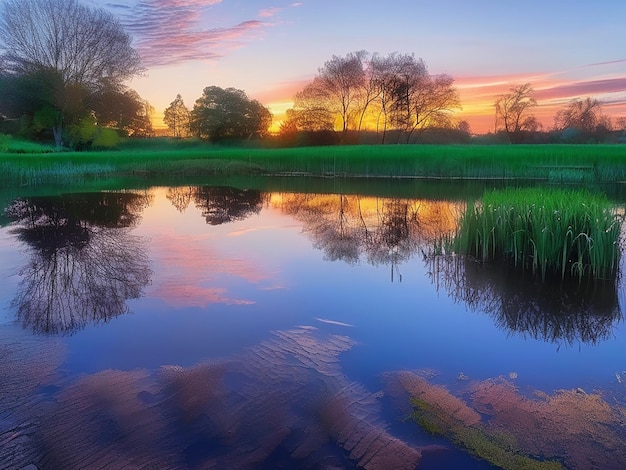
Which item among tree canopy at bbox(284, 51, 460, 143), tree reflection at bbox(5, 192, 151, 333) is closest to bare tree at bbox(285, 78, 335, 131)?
tree canopy at bbox(284, 51, 460, 143)

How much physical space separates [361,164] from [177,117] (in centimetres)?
2735

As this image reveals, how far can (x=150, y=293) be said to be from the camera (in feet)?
18.0

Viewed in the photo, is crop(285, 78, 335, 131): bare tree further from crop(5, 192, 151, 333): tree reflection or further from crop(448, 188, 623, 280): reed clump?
crop(448, 188, 623, 280): reed clump

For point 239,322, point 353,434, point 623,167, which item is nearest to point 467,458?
point 353,434

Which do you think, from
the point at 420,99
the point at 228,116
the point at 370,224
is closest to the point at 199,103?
the point at 228,116

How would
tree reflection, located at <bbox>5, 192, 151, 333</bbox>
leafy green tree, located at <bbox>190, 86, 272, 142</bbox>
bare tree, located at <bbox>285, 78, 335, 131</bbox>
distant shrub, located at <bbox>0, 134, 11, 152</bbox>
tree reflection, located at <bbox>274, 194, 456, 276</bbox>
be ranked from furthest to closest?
leafy green tree, located at <bbox>190, 86, 272, 142</bbox>
bare tree, located at <bbox>285, 78, 335, 131</bbox>
distant shrub, located at <bbox>0, 134, 11, 152</bbox>
tree reflection, located at <bbox>274, 194, 456, 276</bbox>
tree reflection, located at <bbox>5, 192, 151, 333</bbox>

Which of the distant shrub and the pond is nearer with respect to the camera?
the pond

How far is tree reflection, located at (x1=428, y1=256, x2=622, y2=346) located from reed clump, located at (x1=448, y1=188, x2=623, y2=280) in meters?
0.32

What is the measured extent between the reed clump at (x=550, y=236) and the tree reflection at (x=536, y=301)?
0.32 m

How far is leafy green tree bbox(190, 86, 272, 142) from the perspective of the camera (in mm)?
39750

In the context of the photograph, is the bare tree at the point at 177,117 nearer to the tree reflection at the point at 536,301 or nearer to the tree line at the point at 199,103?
the tree line at the point at 199,103

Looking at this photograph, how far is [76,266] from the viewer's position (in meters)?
6.57

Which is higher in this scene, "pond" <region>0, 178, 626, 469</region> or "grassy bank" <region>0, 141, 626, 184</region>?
"grassy bank" <region>0, 141, 626, 184</region>

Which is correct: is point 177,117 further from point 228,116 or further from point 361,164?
point 361,164
